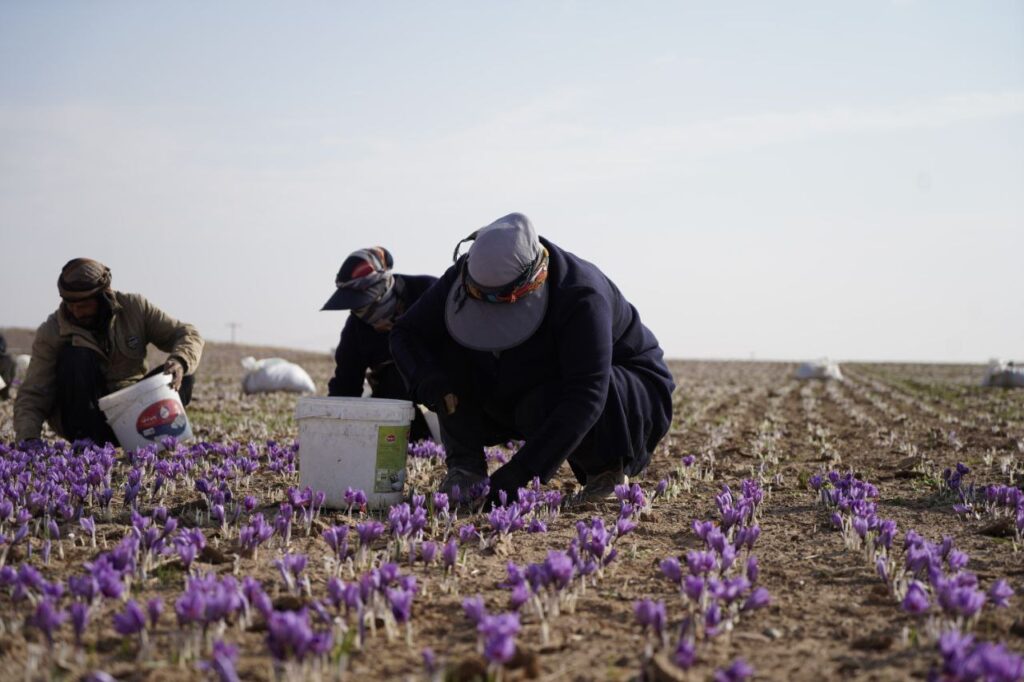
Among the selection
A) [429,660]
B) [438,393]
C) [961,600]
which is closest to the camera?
[429,660]

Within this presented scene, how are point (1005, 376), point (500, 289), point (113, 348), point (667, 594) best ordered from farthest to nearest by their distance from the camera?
→ point (1005, 376) → point (113, 348) → point (500, 289) → point (667, 594)

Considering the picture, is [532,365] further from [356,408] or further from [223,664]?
[223,664]

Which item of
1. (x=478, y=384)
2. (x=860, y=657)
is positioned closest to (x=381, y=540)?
(x=478, y=384)

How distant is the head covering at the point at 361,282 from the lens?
6.34m

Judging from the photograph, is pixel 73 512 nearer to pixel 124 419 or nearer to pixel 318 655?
pixel 124 419

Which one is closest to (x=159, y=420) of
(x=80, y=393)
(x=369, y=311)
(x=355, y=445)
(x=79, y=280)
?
(x=80, y=393)

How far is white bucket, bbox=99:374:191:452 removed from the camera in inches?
276

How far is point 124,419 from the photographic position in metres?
7.08

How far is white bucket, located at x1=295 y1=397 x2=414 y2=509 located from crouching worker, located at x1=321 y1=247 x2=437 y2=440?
115 centimetres

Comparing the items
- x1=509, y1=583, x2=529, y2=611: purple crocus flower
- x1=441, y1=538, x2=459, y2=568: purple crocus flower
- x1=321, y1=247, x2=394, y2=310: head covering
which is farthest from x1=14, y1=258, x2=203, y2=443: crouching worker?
x1=509, y1=583, x2=529, y2=611: purple crocus flower

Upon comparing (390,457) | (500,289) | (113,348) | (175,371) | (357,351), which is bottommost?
(390,457)

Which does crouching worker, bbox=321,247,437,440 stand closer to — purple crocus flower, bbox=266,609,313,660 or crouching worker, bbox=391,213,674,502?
crouching worker, bbox=391,213,674,502

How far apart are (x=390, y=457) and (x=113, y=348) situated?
352cm

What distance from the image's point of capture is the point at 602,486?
5.70 m
